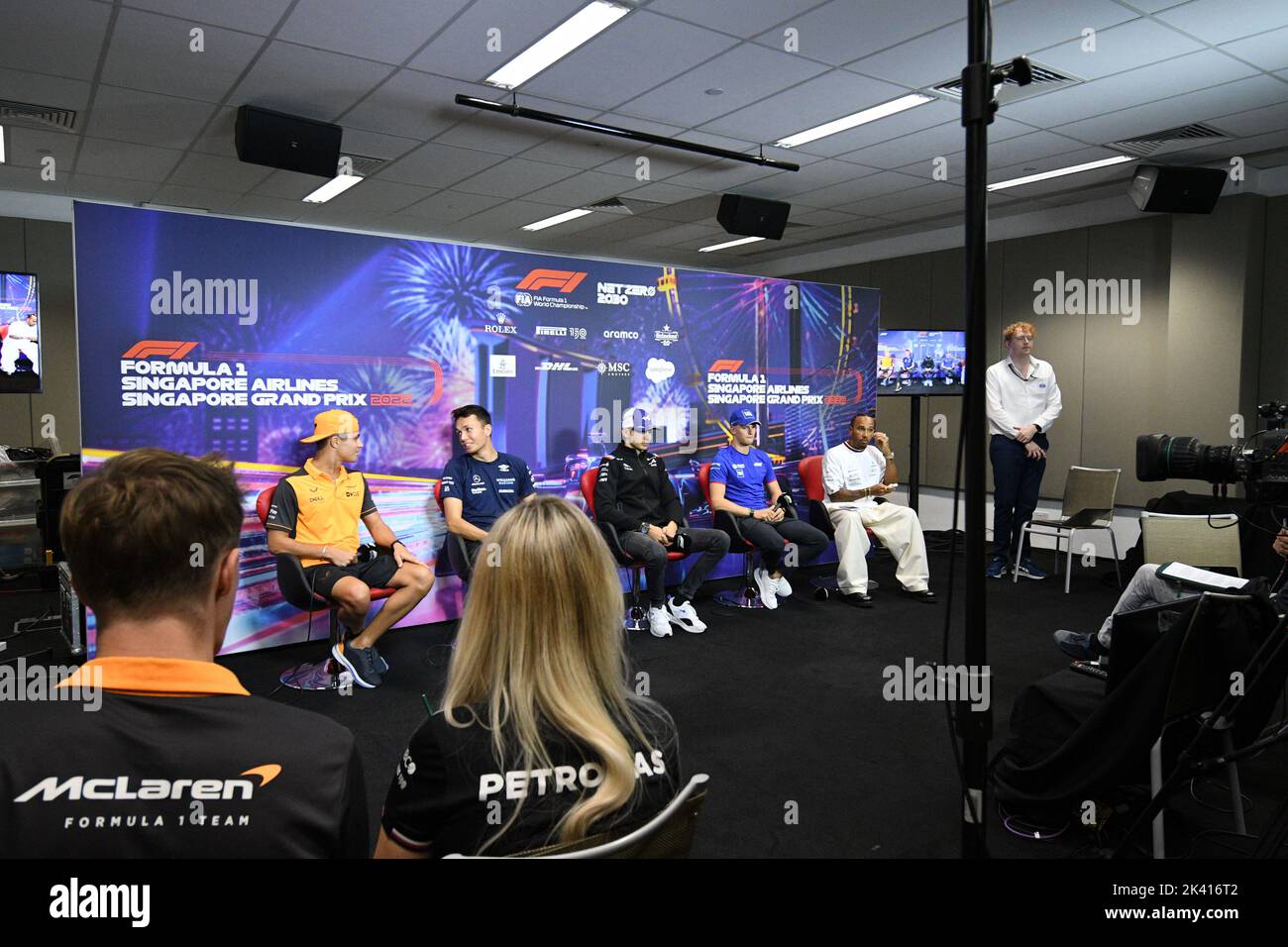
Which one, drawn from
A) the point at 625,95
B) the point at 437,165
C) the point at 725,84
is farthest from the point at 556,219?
the point at 725,84

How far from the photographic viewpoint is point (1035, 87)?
15.2 ft

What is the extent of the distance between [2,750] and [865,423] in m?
5.39

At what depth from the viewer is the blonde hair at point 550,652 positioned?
3.60ft

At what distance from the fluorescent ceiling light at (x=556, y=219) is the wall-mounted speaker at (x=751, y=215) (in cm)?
149

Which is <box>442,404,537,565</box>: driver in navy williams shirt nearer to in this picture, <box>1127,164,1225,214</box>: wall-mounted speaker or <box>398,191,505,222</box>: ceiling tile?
<box>398,191,505,222</box>: ceiling tile

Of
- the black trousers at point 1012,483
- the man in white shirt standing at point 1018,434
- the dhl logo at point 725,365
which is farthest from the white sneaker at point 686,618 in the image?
the black trousers at point 1012,483

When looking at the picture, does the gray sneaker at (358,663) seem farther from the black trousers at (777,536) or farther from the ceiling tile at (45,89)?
the ceiling tile at (45,89)

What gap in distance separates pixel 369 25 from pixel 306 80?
0.90 m

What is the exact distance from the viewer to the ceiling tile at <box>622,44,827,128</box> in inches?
171

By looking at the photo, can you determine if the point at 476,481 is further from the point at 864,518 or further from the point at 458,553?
the point at 864,518

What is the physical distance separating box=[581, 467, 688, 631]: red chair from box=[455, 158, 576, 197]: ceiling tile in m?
2.71

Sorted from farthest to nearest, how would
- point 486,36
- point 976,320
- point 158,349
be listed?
point 486,36 → point 158,349 → point 976,320

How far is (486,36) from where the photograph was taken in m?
4.04
